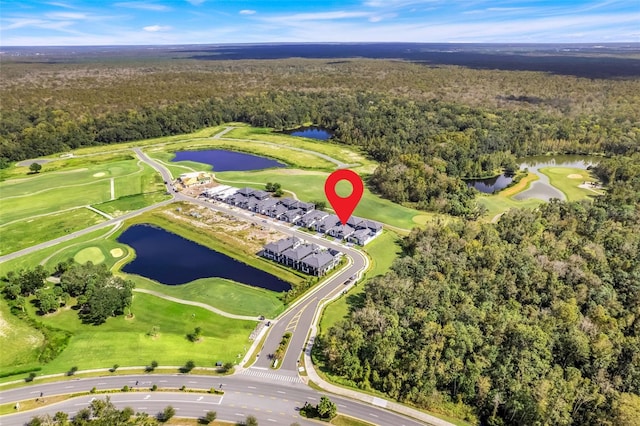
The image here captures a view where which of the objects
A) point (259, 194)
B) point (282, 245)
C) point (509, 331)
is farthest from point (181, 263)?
point (509, 331)

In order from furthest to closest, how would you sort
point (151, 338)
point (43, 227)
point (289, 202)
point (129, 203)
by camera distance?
1. point (129, 203)
2. point (289, 202)
3. point (43, 227)
4. point (151, 338)

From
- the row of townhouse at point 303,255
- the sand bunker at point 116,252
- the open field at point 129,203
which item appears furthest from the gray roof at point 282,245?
the open field at point 129,203

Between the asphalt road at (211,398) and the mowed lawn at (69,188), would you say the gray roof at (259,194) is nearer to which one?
the mowed lawn at (69,188)

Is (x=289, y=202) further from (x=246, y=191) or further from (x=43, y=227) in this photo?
(x=43, y=227)

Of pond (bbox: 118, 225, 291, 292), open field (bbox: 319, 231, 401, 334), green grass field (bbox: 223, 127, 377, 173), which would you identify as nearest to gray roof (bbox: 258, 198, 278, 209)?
pond (bbox: 118, 225, 291, 292)

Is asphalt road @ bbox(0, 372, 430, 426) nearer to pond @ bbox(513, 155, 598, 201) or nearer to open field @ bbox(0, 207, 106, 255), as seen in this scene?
open field @ bbox(0, 207, 106, 255)
